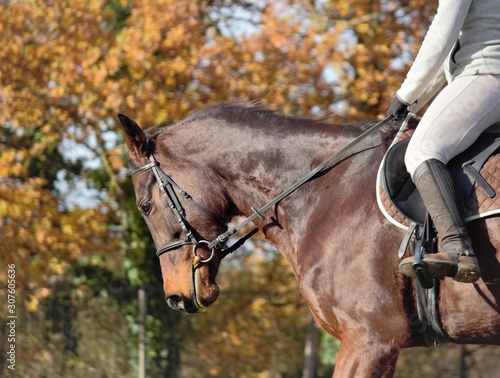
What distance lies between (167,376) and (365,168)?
6044mm

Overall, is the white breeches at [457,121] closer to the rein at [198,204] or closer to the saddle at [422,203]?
the saddle at [422,203]

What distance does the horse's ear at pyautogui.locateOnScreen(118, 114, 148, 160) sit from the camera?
4.97 metres

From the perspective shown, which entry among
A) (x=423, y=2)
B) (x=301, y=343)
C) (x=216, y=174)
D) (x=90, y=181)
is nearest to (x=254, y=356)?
(x=301, y=343)

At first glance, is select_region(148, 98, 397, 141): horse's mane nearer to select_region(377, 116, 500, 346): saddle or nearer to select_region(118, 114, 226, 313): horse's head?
select_region(118, 114, 226, 313): horse's head

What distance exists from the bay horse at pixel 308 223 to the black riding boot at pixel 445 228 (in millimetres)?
187

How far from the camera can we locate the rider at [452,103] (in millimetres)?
4070

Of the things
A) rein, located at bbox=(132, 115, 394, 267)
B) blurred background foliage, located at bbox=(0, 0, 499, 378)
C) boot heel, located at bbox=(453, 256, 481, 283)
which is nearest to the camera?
boot heel, located at bbox=(453, 256, 481, 283)

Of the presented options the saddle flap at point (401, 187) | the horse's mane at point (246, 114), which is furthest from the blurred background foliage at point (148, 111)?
the saddle flap at point (401, 187)

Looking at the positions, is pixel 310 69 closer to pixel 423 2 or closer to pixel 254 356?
pixel 423 2

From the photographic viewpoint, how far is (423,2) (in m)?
9.70

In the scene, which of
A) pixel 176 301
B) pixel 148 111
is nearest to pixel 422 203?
pixel 176 301

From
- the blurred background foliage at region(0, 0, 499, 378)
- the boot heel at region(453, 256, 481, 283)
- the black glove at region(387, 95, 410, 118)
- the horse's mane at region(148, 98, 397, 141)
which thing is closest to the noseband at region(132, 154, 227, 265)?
the horse's mane at region(148, 98, 397, 141)

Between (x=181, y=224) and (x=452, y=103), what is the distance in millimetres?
1683

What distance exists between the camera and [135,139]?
5.02 meters
